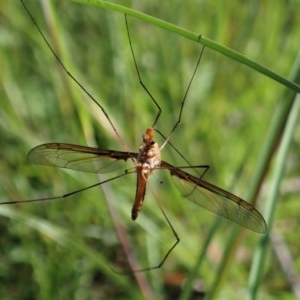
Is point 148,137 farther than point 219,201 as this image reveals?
Yes

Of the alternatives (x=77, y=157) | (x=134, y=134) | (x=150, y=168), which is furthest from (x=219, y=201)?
(x=134, y=134)

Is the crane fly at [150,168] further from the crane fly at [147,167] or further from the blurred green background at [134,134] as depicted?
the blurred green background at [134,134]

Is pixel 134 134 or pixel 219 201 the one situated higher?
pixel 134 134

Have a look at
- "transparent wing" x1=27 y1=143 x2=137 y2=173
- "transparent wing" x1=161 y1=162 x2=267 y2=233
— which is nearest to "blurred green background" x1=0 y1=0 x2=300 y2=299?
"transparent wing" x1=27 y1=143 x2=137 y2=173

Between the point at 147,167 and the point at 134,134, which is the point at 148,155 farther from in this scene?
the point at 134,134

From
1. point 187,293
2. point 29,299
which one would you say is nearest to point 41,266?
point 29,299
